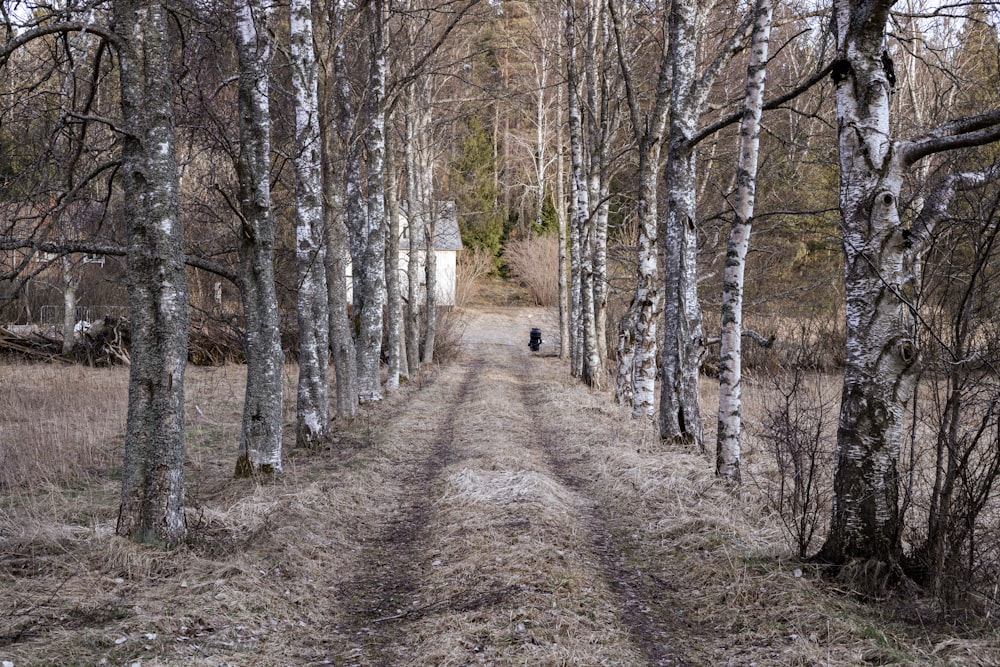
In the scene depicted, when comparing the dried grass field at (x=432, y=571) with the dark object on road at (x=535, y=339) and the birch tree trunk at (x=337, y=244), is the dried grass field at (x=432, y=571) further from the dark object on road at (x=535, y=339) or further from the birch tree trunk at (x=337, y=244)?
the dark object on road at (x=535, y=339)

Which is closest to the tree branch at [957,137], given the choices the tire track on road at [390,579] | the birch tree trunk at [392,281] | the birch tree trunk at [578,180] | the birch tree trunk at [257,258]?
the tire track on road at [390,579]

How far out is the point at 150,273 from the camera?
5656mm

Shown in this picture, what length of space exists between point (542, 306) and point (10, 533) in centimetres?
4026

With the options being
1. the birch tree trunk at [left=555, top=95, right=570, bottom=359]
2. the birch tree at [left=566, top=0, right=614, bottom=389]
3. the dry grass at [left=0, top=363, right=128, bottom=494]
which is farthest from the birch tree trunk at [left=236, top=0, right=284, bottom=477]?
the birch tree trunk at [left=555, top=95, right=570, bottom=359]

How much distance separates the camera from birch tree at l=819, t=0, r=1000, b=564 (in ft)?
16.6

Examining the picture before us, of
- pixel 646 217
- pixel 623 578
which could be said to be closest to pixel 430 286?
pixel 646 217

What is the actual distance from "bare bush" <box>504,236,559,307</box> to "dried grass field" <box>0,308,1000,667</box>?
33.1 metres

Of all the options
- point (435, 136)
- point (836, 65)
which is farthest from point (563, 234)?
point (836, 65)

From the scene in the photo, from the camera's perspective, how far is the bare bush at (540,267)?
43219mm

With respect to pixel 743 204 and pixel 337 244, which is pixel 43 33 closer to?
pixel 743 204

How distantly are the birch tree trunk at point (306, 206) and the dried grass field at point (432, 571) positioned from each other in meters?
0.73

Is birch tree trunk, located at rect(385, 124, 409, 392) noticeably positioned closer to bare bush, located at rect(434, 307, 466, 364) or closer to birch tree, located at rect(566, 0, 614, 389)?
birch tree, located at rect(566, 0, 614, 389)

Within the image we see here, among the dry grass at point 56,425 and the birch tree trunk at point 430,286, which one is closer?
the dry grass at point 56,425

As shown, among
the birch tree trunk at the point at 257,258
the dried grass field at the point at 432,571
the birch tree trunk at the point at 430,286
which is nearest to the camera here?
the dried grass field at the point at 432,571
